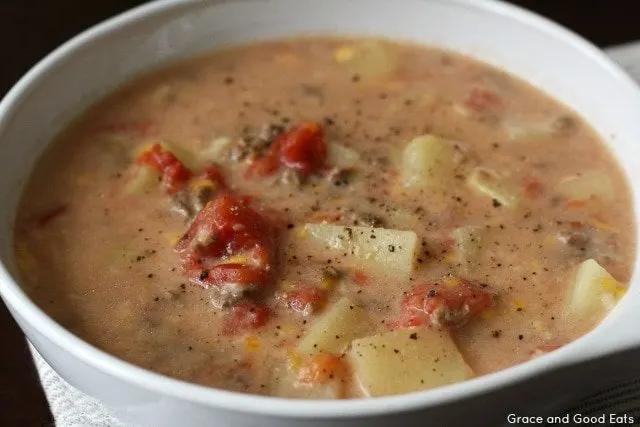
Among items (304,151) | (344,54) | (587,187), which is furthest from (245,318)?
(344,54)

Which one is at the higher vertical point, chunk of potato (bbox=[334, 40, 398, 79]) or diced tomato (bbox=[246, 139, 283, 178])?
diced tomato (bbox=[246, 139, 283, 178])

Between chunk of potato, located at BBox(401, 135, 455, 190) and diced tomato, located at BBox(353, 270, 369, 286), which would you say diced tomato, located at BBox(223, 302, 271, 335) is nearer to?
diced tomato, located at BBox(353, 270, 369, 286)

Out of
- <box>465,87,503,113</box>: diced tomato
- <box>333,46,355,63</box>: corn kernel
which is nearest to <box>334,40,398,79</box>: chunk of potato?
<box>333,46,355,63</box>: corn kernel

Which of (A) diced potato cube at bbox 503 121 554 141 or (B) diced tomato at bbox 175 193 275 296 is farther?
(A) diced potato cube at bbox 503 121 554 141

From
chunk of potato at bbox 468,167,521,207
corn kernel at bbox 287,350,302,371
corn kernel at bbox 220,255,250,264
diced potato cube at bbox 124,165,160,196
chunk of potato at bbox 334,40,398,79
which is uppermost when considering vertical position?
diced potato cube at bbox 124,165,160,196

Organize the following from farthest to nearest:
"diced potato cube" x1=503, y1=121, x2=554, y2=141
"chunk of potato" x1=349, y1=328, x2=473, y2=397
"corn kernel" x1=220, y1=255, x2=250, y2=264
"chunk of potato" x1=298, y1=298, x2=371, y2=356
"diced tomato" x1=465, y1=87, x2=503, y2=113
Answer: "diced tomato" x1=465, y1=87, x2=503, y2=113, "diced potato cube" x1=503, y1=121, x2=554, y2=141, "corn kernel" x1=220, y1=255, x2=250, y2=264, "chunk of potato" x1=298, y1=298, x2=371, y2=356, "chunk of potato" x1=349, y1=328, x2=473, y2=397

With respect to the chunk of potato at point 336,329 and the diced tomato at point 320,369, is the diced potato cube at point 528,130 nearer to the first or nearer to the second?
the chunk of potato at point 336,329

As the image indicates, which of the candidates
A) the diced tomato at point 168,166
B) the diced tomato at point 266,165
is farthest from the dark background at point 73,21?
the diced tomato at point 266,165

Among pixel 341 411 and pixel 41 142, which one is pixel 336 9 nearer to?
pixel 41 142
